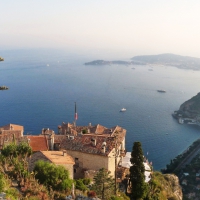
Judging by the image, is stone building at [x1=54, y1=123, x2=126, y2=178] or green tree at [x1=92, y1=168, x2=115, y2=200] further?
stone building at [x1=54, y1=123, x2=126, y2=178]

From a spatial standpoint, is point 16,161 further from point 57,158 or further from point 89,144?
point 89,144

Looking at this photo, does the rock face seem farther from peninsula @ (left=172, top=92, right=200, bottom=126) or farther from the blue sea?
peninsula @ (left=172, top=92, right=200, bottom=126)

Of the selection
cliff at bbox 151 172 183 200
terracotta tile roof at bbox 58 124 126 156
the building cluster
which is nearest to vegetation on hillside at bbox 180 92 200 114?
cliff at bbox 151 172 183 200

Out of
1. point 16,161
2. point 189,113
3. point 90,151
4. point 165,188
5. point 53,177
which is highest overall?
point 16,161

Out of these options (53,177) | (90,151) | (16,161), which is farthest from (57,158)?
(53,177)

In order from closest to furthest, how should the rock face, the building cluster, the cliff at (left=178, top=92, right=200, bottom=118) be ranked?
the building cluster, the rock face, the cliff at (left=178, top=92, right=200, bottom=118)

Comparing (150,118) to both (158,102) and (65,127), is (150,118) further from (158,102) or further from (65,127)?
(65,127)
